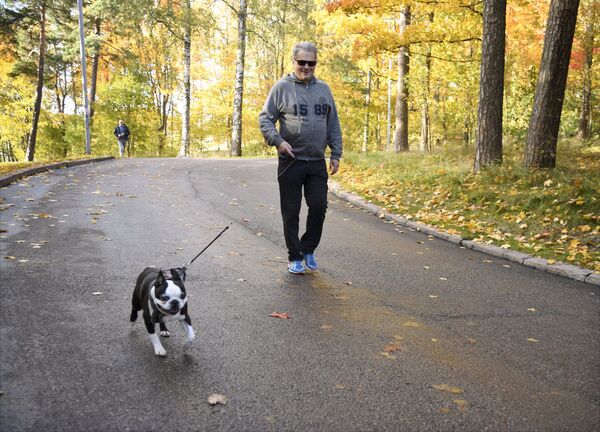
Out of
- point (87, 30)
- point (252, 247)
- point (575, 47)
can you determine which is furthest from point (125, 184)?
point (87, 30)

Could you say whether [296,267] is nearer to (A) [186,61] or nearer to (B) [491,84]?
(B) [491,84]

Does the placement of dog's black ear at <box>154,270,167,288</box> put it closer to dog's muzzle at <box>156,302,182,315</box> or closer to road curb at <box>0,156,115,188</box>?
dog's muzzle at <box>156,302,182,315</box>

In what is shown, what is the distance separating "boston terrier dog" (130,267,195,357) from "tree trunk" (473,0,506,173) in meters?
9.26

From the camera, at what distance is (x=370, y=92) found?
124 ft

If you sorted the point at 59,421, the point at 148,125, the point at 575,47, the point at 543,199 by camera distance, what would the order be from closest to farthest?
the point at 59,421
the point at 543,199
the point at 575,47
the point at 148,125

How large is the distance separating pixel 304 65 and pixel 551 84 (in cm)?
680

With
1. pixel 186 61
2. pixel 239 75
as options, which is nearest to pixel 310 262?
pixel 239 75

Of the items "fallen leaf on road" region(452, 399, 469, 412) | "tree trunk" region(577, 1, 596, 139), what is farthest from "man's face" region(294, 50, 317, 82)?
"tree trunk" region(577, 1, 596, 139)

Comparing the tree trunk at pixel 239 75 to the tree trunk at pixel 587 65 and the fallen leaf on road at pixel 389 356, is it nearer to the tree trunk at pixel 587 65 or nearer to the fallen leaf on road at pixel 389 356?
the tree trunk at pixel 587 65

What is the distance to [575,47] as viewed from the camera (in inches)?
796

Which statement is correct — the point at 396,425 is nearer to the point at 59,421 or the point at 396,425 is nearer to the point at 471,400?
the point at 471,400

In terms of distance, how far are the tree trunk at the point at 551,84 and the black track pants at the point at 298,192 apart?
6.50 meters

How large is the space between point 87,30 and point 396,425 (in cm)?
3467

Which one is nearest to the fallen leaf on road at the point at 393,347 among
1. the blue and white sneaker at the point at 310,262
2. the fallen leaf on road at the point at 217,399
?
the fallen leaf on road at the point at 217,399
